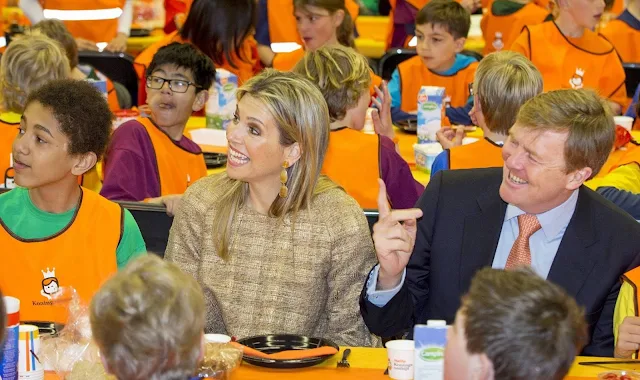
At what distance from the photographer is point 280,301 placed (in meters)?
3.19

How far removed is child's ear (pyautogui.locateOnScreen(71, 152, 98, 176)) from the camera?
10.8ft

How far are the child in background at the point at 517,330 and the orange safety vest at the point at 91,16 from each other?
6379 mm

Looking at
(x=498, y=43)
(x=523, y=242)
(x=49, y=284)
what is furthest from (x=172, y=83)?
(x=498, y=43)

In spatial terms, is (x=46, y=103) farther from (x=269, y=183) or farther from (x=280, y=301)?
(x=280, y=301)

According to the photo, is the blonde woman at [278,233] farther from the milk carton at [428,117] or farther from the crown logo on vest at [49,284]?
the milk carton at [428,117]

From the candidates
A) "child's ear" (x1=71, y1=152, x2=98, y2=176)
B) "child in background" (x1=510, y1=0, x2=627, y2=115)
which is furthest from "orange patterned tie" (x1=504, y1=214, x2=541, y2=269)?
"child in background" (x1=510, y1=0, x2=627, y2=115)

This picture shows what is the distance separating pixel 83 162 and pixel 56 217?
8.7 inches

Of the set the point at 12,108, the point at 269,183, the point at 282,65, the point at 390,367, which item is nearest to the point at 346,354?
the point at 390,367

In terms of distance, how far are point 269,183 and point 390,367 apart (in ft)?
2.77

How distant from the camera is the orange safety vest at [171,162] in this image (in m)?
4.49

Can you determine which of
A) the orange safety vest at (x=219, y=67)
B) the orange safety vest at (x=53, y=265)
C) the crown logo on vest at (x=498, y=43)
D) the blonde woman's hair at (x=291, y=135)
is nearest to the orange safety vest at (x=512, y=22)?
the crown logo on vest at (x=498, y=43)

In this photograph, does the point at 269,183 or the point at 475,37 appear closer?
the point at 269,183

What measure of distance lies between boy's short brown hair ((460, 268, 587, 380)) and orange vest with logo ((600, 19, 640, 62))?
20.2 feet

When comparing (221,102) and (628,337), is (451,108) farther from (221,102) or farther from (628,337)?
(628,337)
